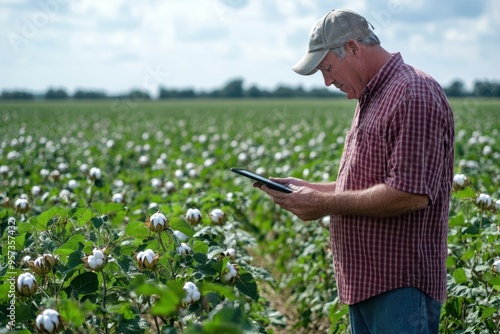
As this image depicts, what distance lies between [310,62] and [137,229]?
0.99m

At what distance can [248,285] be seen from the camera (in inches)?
98.9

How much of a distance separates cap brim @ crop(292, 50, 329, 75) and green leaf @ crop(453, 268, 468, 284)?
49.1 inches

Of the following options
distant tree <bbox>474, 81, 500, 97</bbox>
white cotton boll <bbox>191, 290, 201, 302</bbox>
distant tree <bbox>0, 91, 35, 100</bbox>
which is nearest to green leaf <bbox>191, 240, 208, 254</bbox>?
white cotton boll <bbox>191, 290, 201, 302</bbox>

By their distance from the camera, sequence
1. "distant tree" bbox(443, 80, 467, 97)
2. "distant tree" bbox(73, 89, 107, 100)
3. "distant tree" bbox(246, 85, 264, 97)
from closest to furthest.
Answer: "distant tree" bbox(443, 80, 467, 97), "distant tree" bbox(73, 89, 107, 100), "distant tree" bbox(246, 85, 264, 97)

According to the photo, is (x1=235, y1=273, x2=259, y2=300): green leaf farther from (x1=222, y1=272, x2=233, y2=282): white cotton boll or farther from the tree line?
the tree line

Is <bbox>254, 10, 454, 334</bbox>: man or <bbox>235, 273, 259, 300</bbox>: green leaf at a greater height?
<bbox>254, 10, 454, 334</bbox>: man

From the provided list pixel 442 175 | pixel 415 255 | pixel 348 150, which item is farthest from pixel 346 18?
pixel 415 255

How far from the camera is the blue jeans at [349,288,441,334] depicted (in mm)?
2201

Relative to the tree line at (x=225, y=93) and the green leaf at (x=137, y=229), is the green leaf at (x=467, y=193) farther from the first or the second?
the tree line at (x=225, y=93)

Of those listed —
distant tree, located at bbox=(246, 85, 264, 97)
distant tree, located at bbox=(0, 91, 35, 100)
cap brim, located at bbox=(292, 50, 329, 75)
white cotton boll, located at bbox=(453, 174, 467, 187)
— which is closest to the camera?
cap brim, located at bbox=(292, 50, 329, 75)

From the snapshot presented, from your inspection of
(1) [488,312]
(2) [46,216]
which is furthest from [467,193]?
(2) [46,216]

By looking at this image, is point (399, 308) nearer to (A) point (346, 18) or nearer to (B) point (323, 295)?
(A) point (346, 18)

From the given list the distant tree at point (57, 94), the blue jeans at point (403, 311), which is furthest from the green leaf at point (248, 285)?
the distant tree at point (57, 94)

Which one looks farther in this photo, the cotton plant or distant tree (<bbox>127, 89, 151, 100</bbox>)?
distant tree (<bbox>127, 89, 151, 100</bbox>)
